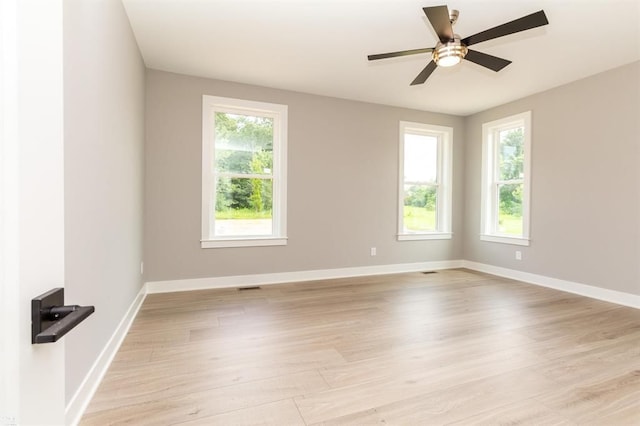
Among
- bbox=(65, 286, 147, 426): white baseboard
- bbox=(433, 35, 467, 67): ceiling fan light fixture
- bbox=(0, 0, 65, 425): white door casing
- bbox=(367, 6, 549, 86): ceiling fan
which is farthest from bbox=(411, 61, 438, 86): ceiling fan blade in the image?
bbox=(65, 286, 147, 426): white baseboard

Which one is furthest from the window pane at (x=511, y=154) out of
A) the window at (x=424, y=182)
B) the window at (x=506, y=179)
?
the window at (x=424, y=182)

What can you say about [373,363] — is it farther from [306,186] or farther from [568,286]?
[568,286]

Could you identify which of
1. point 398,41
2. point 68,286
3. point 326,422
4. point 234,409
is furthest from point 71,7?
point 398,41

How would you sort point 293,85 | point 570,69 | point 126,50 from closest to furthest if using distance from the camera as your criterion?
point 126,50
point 570,69
point 293,85

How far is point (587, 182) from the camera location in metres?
3.68

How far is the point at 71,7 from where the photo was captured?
1.34 metres

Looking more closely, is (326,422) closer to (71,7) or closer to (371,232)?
(71,7)

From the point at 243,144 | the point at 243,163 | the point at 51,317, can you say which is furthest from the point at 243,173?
the point at 51,317

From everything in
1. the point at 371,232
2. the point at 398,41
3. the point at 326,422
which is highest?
the point at 398,41

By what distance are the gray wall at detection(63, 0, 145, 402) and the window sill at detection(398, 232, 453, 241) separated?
3715 millimetres

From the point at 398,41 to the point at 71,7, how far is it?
2.53 metres

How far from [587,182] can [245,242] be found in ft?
14.0

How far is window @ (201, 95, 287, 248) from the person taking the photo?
3.82 metres

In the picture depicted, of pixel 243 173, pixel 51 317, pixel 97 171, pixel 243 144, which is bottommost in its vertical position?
pixel 51 317
